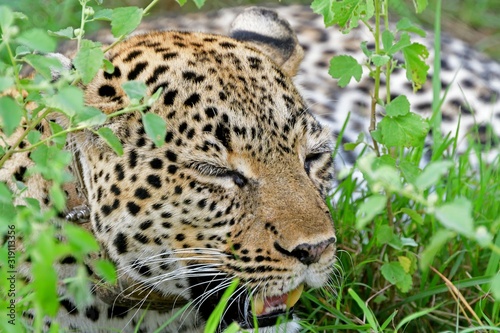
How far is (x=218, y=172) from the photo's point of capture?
14.0 feet

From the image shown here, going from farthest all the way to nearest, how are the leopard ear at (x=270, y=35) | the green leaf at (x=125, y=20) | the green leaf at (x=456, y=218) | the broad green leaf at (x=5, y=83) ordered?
the leopard ear at (x=270, y=35) < the green leaf at (x=125, y=20) < the broad green leaf at (x=5, y=83) < the green leaf at (x=456, y=218)

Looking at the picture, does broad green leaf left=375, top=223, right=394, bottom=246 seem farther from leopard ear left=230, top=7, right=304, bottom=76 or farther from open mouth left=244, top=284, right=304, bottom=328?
leopard ear left=230, top=7, right=304, bottom=76

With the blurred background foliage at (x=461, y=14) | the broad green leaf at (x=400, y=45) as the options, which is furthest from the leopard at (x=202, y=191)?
the blurred background foliage at (x=461, y=14)

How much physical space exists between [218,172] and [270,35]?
4.16 feet

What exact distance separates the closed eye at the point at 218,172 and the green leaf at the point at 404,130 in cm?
77

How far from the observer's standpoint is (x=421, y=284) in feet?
16.5

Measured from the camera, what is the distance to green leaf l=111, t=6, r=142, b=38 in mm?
3676

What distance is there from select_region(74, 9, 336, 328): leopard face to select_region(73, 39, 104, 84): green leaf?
0.66 meters

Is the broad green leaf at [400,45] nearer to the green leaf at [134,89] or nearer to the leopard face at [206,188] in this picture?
the leopard face at [206,188]

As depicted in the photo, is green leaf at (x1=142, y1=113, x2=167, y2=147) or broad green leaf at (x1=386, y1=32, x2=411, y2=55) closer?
green leaf at (x1=142, y1=113, x2=167, y2=147)

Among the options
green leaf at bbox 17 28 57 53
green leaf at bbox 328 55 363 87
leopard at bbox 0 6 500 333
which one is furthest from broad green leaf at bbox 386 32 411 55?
green leaf at bbox 17 28 57 53

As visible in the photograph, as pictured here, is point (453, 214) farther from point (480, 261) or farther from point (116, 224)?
point (480, 261)

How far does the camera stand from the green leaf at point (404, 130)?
14.8 feet

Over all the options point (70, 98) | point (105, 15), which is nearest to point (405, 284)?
point (105, 15)
